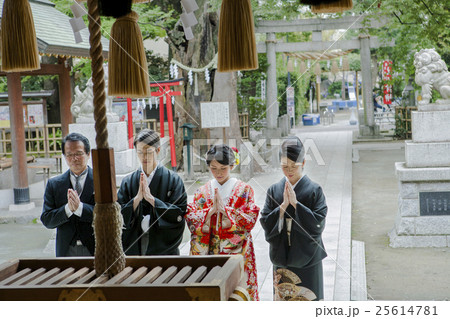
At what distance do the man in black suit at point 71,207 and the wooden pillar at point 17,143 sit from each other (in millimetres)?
5777

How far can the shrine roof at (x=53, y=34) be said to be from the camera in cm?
786

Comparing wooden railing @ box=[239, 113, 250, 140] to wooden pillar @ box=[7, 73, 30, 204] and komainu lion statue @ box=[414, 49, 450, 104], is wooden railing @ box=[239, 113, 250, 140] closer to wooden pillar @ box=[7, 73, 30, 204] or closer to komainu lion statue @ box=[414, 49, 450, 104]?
wooden pillar @ box=[7, 73, 30, 204]

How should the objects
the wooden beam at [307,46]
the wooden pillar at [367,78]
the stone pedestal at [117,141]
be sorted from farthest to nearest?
the wooden pillar at [367,78]
the wooden beam at [307,46]
the stone pedestal at [117,141]

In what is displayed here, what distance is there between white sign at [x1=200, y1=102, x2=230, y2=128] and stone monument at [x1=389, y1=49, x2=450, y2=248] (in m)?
4.35

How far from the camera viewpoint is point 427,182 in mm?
5785

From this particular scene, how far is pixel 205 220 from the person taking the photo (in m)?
3.11

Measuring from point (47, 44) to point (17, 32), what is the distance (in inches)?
244

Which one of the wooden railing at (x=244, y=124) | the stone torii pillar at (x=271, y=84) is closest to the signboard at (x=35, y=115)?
the wooden railing at (x=244, y=124)

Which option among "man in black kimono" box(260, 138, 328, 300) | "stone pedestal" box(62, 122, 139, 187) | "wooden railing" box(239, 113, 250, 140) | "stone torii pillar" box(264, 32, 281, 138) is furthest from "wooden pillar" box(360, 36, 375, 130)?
"man in black kimono" box(260, 138, 328, 300)

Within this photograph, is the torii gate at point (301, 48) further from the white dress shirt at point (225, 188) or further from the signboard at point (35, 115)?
Answer: the white dress shirt at point (225, 188)

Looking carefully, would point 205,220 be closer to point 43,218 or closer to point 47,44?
point 43,218

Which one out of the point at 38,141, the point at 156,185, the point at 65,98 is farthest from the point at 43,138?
the point at 156,185

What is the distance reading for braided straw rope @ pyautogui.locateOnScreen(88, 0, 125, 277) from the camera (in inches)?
62.3

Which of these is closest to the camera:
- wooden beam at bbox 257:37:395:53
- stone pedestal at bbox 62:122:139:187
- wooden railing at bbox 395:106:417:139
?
stone pedestal at bbox 62:122:139:187
